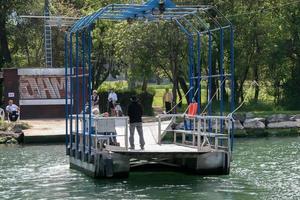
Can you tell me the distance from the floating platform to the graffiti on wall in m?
20.7

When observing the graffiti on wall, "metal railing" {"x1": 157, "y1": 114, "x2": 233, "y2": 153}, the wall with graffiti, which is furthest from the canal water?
the graffiti on wall

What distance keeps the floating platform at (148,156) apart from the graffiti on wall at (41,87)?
20679mm

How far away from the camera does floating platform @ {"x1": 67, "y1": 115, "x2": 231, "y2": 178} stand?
66.7ft

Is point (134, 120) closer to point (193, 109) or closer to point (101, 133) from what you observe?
point (101, 133)

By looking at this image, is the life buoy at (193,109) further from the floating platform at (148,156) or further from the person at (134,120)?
the person at (134,120)

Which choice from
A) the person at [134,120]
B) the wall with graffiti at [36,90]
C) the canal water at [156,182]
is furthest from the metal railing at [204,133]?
the wall with graffiti at [36,90]

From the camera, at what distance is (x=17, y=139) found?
110 ft

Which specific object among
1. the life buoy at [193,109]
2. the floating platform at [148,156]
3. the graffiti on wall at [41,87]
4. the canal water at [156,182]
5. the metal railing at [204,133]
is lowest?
the canal water at [156,182]

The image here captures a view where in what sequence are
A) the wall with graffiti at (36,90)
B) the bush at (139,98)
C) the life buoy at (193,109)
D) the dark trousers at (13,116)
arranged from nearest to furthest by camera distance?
the life buoy at (193,109), the dark trousers at (13,116), the wall with graffiti at (36,90), the bush at (139,98)

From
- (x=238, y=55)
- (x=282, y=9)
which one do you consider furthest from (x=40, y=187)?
(x=282, y=9)

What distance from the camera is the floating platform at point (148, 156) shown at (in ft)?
66.7

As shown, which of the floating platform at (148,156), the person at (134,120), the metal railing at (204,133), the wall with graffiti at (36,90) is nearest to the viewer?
the floating platform at (148,156)

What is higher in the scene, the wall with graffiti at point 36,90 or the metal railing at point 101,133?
the wall with graffiti at point 36,90

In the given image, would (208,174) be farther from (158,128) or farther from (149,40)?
(149,40)
